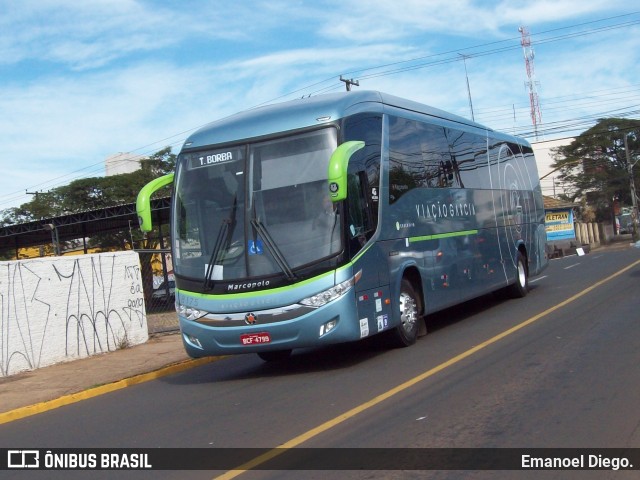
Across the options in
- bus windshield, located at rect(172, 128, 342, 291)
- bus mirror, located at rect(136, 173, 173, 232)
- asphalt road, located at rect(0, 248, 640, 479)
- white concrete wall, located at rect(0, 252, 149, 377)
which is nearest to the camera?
asphalt road, located at rect(0, 248, 640, 479)

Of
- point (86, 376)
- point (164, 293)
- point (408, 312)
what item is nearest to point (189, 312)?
point (86, 376)

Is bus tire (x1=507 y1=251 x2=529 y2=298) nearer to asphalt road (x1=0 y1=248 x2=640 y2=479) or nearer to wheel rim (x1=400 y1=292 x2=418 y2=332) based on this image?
asphalt road (x1=0 y1=248 x2=640 y2=479)

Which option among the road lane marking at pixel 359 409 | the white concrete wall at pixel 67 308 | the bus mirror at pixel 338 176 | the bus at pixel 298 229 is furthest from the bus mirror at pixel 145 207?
the road lane marking at pixel 359 409

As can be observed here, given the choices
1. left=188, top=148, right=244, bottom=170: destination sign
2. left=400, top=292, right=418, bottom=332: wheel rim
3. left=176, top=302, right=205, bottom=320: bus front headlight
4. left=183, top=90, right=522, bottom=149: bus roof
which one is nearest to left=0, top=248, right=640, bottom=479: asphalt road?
left=400, top=292, right=418, bottom=332: wheel rim

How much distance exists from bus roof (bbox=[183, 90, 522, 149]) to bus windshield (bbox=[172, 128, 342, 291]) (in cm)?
19

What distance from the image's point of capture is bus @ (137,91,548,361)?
9641 millimetres

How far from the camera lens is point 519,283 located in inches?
684

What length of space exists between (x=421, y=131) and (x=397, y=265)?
3043 mm

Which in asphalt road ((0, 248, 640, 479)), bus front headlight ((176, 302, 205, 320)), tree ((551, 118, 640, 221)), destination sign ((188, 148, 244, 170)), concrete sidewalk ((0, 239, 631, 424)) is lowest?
asphalt road ((0, 248, 640, 479))

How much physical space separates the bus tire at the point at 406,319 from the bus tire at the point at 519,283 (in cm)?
619

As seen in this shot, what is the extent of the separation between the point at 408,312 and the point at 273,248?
2.86 metres

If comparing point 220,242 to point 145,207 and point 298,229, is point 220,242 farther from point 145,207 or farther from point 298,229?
point 145,207

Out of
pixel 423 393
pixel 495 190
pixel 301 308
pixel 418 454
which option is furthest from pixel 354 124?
pixel 495 190

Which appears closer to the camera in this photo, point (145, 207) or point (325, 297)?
point (325, 297)
